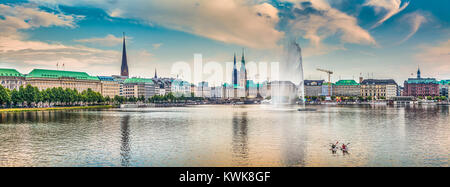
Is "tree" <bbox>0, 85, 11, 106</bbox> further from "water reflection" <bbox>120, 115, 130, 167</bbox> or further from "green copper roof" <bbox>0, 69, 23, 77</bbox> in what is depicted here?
"water reflection" <bbox>120, 115, 130, 167</bbox>

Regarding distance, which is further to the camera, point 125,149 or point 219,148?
point 219,148

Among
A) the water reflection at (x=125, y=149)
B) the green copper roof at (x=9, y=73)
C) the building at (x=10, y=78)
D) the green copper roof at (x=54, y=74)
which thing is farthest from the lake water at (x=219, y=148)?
the green copper roof at (x=54, y=74)

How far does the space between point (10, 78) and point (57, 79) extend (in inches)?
1086

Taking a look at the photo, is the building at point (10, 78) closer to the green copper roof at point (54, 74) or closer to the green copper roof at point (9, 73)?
the green copper roof at point (9, 73)

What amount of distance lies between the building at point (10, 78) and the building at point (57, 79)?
25.6 ft

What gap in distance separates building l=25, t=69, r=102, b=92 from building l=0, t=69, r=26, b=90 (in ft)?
25.6

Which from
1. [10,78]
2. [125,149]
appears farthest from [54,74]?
[125,149]

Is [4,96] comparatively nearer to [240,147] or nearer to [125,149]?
[125,149]

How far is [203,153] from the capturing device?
107 feet

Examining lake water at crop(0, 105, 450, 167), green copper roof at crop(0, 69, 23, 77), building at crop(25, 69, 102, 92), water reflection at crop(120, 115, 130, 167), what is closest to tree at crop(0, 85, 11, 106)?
green copper roof at crop(0, 69, 23, 77)

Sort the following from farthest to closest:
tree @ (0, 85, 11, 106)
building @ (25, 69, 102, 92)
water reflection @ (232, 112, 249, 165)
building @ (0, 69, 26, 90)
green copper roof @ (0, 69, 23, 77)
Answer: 1. building @ (25, 69, 102, 92)
2. green copper roof @ (0, 69, 23, 77)
3. building @ (0, 69, 26, 90)
4. tree @ (0, 85, 11, 106)
5. water reflection @ (232, 112, 249, 165)

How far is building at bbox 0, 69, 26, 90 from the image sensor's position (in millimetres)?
145475

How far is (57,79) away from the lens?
17462 centimetres
